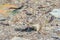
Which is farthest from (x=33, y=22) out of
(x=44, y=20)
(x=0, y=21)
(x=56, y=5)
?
(x=56, y=5)

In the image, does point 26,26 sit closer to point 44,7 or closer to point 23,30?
point 23,30

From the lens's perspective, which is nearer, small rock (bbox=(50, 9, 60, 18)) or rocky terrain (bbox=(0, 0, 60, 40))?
rocky terrain (bbox=(0, 0, 60, 40))

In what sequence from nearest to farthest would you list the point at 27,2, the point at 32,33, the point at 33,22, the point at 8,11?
the point at 32,33
the point at 33,22
the point at 8,11
the point at 27,2

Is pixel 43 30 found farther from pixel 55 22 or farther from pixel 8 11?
pixel 8 11

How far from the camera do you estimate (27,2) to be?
11.7 feet

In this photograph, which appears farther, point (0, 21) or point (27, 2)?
point (27, 2)

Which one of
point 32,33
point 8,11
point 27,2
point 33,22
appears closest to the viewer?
point 32,33

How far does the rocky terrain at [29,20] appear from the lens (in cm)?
263

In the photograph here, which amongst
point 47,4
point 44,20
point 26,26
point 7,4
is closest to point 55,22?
point 44,20

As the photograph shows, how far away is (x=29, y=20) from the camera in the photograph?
298 cm

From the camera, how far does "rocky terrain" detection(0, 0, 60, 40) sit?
8.62 feet

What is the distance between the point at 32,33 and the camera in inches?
105

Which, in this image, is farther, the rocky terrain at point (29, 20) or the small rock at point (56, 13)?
the small rock at point (56, 13)

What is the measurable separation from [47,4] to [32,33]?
894mm
